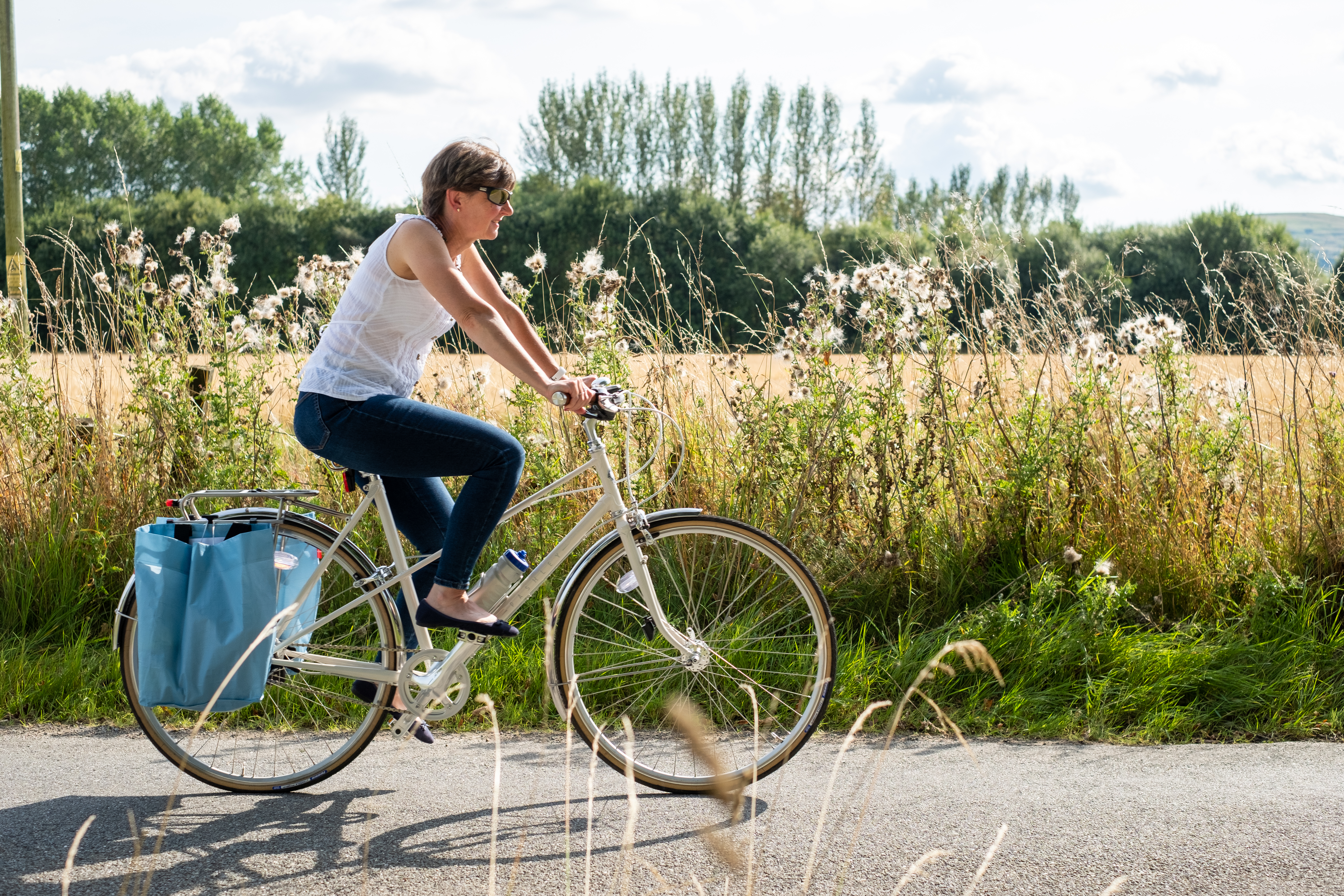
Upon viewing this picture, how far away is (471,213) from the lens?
3.38 m

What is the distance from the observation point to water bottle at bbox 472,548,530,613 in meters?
3.49

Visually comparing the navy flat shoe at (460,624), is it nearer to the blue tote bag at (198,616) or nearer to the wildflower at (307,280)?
the blue tote bag at (198,616)

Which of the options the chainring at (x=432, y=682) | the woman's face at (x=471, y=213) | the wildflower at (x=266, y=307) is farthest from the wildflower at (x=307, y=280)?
the chainring at (x=432, y=682)

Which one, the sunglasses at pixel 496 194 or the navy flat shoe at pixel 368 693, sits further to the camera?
the navy flat shoe at pixel 368 693

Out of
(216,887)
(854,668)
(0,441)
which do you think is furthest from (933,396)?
(0,441)

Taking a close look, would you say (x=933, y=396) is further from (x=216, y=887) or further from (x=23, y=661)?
(x=23, y=661)

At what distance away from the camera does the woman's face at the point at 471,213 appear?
3.36m

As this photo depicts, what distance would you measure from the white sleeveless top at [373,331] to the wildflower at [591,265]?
206 centimetres

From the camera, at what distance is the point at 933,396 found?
5.26m

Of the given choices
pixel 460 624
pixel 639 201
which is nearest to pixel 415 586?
pixel 460 624

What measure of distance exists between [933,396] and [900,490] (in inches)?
18.9

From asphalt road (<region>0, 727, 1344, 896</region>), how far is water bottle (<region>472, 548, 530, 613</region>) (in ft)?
2.05

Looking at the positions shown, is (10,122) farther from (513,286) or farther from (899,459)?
(899,459)

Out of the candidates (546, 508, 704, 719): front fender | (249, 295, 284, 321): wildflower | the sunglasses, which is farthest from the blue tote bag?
(249, 295, 284, 321): wildflower
